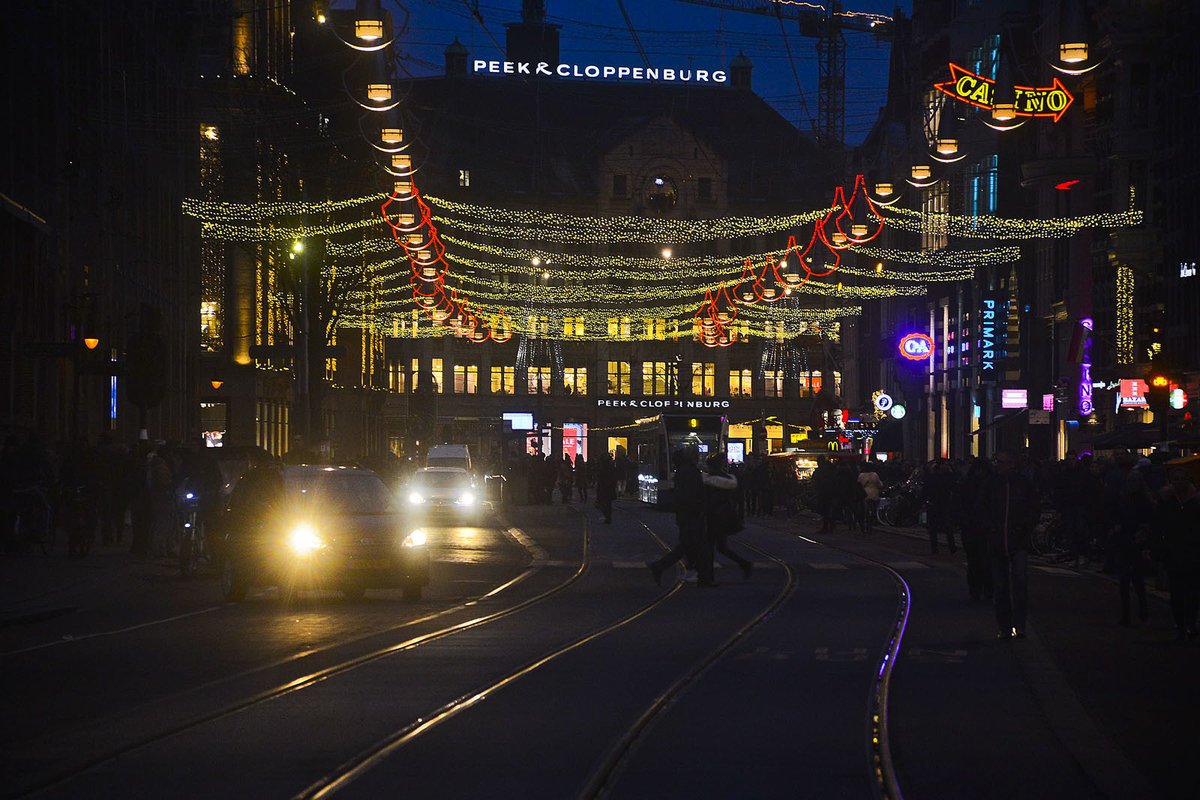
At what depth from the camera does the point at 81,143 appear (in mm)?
41281

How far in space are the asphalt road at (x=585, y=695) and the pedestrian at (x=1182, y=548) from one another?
1.91 feet

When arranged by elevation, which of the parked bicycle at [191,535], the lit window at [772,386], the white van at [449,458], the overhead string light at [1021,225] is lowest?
the parked bicycle at [191,535]

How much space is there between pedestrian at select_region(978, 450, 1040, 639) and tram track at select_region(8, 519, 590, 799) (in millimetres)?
4943

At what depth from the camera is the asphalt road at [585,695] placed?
9.61m

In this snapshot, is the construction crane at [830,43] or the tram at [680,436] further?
the construction crane at [830,43]

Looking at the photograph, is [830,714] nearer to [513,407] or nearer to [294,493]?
[294,493]

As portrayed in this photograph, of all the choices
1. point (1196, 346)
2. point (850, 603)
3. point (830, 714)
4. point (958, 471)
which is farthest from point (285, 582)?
point (1196, 346)

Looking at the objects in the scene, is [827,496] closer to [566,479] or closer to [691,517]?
[691,517]

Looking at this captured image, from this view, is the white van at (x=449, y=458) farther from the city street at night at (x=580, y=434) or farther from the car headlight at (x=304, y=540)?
the car headlight at (x=304, y=540)

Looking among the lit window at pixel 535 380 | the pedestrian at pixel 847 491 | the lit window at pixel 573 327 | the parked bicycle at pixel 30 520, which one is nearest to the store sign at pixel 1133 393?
the pedestrian at pixel 847 491

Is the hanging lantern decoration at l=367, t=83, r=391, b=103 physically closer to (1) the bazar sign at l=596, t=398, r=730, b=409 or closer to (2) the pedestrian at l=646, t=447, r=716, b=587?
(2) the pedestrian at l=646, t=447, r=716, b=587

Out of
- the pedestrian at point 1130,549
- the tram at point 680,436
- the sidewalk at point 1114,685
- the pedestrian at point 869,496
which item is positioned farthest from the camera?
the tram at point 680,436

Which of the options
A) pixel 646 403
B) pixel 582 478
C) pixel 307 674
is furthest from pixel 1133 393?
pixel 646 403

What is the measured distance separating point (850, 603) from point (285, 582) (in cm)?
642
